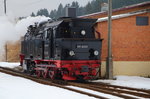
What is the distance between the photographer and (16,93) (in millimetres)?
12547

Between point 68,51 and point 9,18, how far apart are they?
17160 mm

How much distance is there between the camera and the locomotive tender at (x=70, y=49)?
54.5 feet

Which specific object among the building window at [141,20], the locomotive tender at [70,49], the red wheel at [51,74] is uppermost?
the building window at [141,20]

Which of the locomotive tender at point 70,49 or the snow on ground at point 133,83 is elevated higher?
the locomotive tender at point 70,49

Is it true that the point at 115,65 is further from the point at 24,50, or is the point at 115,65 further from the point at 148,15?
the point at 24,50

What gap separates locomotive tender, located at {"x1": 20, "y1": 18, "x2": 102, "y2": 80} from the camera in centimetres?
1661

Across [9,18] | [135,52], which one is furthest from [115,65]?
[9,18]

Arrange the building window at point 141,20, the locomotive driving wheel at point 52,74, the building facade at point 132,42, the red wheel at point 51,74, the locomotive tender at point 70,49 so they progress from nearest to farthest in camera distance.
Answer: the locomotive tender at point 70,49 < the locomotive driving wheel at point 52,74 < the red wheel at point 51,74 < the building window at point 141,20 < the building facade at point 132,42

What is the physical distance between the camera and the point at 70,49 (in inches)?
655

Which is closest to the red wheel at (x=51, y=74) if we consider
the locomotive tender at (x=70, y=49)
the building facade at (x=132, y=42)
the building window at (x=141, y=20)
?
the locomotive tender at (x=70, y=49)

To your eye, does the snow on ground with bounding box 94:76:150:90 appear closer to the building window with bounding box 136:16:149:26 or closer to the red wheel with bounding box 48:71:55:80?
the red wheel with bounding box 48:71:55:80

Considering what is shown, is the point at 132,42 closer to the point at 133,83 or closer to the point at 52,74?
the point at 133,83

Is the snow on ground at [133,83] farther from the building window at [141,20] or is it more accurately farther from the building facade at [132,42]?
the building window at [141,20]

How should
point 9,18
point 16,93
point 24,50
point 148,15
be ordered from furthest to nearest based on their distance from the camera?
point 9,18 < point 24,50 < point 148,15 < point 16,93
